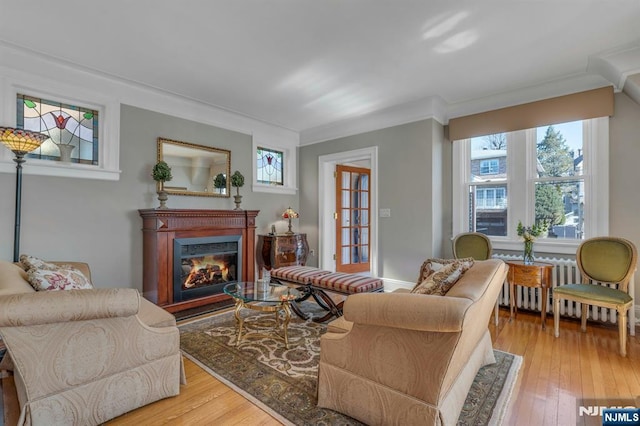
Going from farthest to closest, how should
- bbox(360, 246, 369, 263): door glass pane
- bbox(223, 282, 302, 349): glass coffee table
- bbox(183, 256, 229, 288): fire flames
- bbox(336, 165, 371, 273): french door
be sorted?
bbox(360, 246, 369, 263): door glass pane < bbox(336, 165, 371, 273): french door < bbox(183, 256, 229, 288): fire flames < bbox(223, 282, 302, 349): glass coffee table

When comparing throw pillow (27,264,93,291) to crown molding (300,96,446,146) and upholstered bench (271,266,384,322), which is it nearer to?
upholstered bench (271,266,384,322)

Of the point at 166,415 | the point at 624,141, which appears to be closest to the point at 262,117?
the point at 166,415

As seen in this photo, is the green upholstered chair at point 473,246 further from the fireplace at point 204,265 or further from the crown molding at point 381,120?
the fireplace at point 204,265

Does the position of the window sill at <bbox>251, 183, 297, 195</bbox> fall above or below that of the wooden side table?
above

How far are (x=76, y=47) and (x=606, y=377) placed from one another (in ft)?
16.2

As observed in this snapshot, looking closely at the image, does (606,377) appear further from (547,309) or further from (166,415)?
(166,415)

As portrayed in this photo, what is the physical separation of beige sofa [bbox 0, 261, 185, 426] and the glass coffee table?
2.29 ft

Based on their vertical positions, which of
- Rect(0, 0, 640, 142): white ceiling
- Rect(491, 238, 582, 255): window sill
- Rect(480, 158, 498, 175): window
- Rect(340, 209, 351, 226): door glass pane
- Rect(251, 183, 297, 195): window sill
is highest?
Rect(0, 0, 640, 142): white ceiling

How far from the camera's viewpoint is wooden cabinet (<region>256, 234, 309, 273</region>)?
4496 millimetres

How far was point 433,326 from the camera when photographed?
1.24 meters

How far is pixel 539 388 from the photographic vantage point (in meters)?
1.93

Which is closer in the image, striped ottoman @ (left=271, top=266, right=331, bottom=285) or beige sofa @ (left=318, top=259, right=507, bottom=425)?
beige sofa @ (left=318, top=259, right=507, bottom=425)

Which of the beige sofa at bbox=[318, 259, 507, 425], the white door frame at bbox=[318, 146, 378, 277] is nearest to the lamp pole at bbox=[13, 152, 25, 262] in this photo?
the beige sofa at bbox=[318, 259, 507, 425]

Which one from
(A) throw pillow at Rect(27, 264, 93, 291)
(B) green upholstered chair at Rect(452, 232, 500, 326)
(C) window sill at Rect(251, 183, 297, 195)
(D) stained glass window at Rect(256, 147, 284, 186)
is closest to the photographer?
(A) throw pillow at Rect(27, 264, 93, 291)
